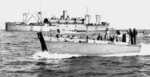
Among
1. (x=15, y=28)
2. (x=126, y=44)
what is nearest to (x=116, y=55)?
(x=126, y=44)

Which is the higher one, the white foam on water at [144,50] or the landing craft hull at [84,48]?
the landing craft hull at [84,48]

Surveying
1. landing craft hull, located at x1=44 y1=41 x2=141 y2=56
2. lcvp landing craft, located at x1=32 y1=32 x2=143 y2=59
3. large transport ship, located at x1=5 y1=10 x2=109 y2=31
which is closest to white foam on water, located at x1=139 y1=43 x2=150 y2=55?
lcvp landing craft, located at x1=32 y1=32 x2=143 y2=59

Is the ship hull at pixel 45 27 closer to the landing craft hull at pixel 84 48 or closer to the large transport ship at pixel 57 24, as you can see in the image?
the large transport ship at pixel 57 24

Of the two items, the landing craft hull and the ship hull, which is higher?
the landing craft hull

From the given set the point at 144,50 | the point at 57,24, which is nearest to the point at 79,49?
the point at 144,50

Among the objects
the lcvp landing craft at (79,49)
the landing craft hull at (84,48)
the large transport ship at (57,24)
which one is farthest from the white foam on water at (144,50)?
the large transport ship at (57,24)

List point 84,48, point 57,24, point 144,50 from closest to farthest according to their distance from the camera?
1. point 84,48
2. point 144,50
3. point 57,24

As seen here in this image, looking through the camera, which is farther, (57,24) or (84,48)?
(57,24)

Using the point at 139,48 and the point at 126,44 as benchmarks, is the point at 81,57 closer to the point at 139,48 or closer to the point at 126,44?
the point at 126,44

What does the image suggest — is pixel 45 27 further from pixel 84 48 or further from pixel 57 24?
pixel 84 48

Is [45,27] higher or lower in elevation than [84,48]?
lower

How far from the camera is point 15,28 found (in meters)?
170

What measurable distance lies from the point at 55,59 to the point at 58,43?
175 cm

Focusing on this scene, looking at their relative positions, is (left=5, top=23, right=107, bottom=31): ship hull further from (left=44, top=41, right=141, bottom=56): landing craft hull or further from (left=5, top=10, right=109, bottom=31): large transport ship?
(left=44, top=41, right=141, bottom=56): landing craft hull
